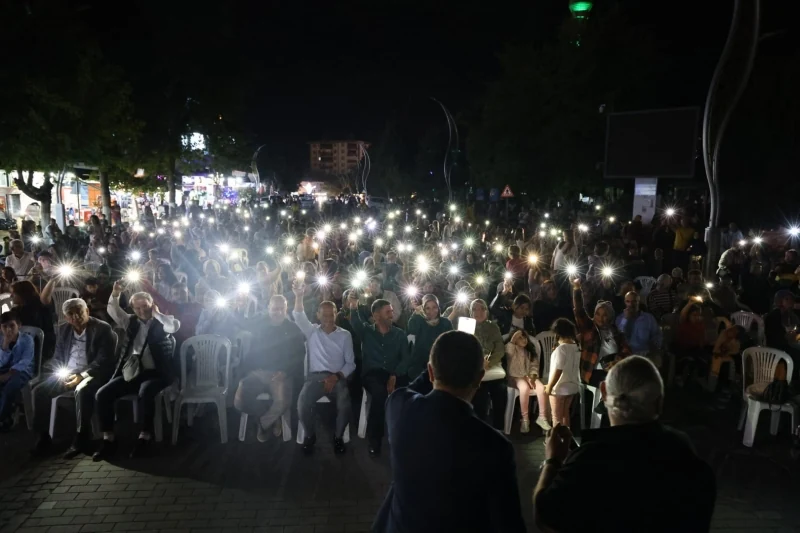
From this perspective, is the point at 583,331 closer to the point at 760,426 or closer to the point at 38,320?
the point at 760,426

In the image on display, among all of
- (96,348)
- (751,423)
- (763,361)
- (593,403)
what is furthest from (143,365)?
(763,361)

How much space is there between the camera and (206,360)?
22.8 ft

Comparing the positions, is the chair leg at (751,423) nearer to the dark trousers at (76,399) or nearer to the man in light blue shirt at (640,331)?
the man in light blue shirt at (640,331)

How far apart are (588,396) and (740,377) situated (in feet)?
7.53

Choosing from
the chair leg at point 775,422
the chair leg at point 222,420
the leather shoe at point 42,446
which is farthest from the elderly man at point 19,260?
the chair leg at point 775,422

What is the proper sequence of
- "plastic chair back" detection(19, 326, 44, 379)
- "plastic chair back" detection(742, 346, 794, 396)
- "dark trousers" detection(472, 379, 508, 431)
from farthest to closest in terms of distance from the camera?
"plastic chair back" detection(19, 326, 44, 379)
"dark trousers" detection(472, 379, 508, 431)
"plastic chair back" detection(742, 346, 794, 396)

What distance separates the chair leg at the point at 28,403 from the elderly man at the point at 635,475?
6.29 m

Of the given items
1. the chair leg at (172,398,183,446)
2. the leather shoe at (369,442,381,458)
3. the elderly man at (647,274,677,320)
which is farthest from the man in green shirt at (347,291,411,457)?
the elderly man at (647,274,677,320)

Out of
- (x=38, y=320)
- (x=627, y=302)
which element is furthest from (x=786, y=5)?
(x=38, y=320)

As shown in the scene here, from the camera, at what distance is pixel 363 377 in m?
6.79

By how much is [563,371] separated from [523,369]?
0.59m

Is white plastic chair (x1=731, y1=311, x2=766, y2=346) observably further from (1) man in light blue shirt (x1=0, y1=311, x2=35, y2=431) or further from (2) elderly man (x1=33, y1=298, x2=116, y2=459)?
(1) man in light blue shirt (x1=0, y1=311, x2=35, y2=431)

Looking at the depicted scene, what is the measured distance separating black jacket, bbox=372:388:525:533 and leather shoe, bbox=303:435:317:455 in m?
3.98

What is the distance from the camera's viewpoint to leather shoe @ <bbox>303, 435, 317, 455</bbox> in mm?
6289
